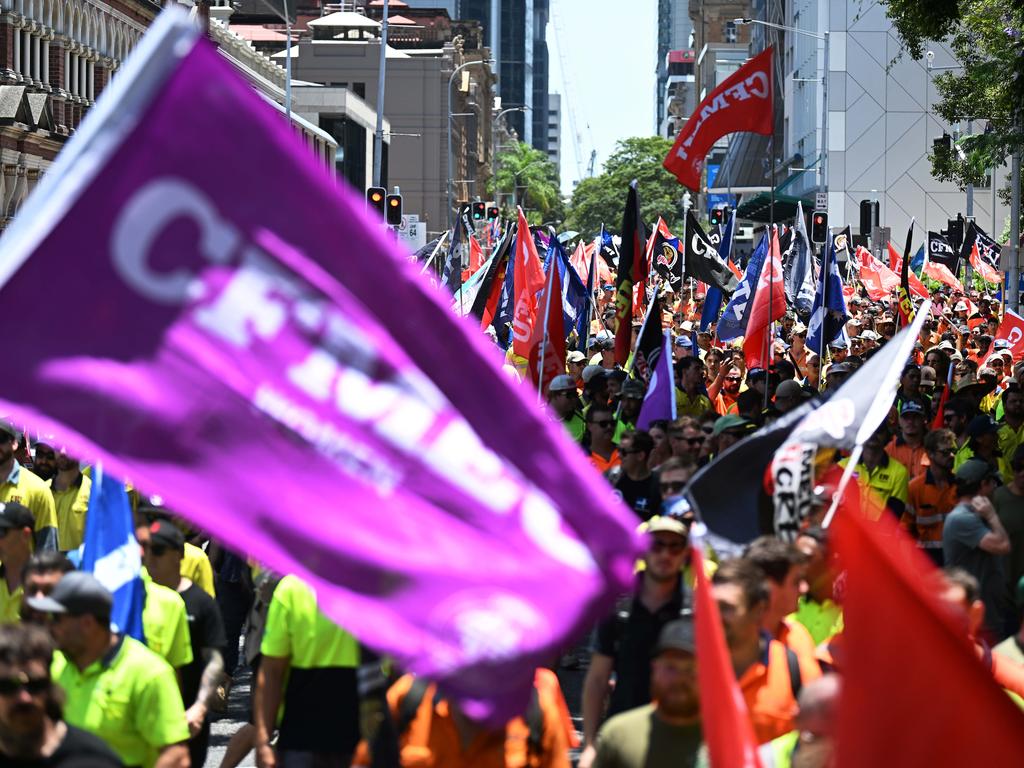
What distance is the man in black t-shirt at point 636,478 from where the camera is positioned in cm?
940

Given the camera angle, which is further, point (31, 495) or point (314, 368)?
point (31, 495)

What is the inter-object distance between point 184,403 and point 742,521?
3.62m

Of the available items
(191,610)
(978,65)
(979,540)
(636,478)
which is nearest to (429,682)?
(191,610)

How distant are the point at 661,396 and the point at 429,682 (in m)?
7.16

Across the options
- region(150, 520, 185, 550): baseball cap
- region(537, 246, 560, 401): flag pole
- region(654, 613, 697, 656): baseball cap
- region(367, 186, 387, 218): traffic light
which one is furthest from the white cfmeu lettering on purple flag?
region(367, 186, 387, 218): traffic light

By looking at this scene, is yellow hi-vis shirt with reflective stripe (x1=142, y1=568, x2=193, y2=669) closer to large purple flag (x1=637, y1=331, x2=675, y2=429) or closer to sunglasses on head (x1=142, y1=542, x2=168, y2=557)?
sunglasses on head (x1=142, y1=542, x2=168, y2=557)

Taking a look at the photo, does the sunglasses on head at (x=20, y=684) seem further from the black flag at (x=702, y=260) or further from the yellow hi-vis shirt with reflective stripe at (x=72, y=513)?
the black flag at (x=702, y=260)

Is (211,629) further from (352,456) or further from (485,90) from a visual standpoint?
(485,90)

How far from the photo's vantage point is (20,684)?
521 centimetres

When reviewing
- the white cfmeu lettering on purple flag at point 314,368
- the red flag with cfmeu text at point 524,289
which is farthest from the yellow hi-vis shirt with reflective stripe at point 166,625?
the red flag with cfmeu text at point 524,289

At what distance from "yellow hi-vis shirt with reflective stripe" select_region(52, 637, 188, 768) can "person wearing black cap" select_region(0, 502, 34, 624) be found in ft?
6.82

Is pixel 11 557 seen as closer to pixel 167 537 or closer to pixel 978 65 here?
pixel 167 537

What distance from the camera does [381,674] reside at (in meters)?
A: 5.12

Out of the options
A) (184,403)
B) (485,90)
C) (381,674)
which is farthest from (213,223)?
(485,90)
